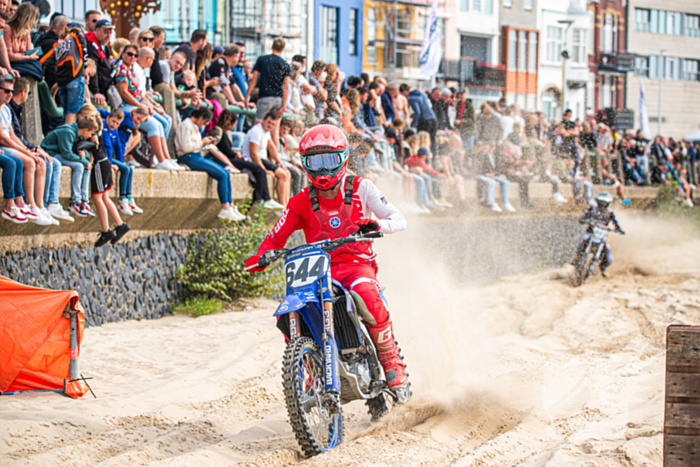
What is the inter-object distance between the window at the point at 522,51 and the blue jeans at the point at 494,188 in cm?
3394

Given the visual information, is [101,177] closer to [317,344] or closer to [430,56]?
[317,344]

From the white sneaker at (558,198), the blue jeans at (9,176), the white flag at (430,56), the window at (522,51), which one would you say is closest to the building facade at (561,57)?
the window at (522,51)

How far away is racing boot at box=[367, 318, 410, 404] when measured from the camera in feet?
19.5

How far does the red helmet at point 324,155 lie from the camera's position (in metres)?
5.56

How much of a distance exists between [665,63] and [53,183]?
5576 centimetres

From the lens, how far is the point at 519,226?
17359 millimetres

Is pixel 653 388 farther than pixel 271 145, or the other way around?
pixel 271 145

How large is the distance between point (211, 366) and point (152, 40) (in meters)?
4.89

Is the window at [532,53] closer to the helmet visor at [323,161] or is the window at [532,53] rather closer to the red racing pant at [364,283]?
the red racing pant at [364,283]

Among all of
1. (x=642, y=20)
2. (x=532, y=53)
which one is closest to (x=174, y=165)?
(x=532, y=53)

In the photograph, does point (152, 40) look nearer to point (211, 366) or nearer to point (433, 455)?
point (211, 366)

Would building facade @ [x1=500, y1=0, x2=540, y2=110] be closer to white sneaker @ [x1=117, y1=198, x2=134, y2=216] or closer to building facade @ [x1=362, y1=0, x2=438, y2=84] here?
building facade @ [x1=362, y1=0, x2=438, y2=84]

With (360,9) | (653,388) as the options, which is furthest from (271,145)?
(360,9)

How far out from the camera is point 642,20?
5538cm
